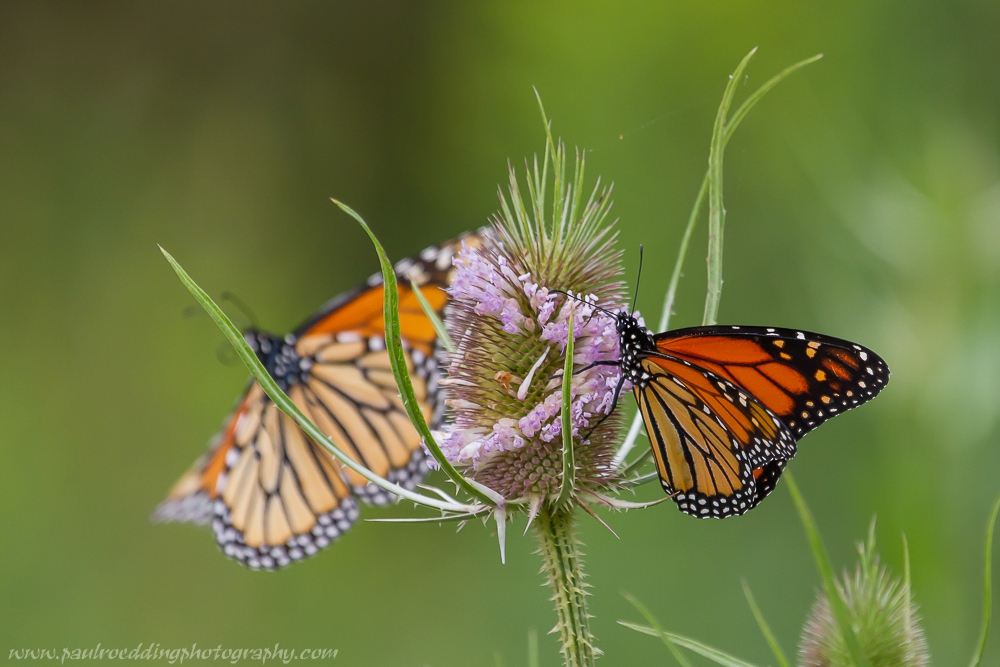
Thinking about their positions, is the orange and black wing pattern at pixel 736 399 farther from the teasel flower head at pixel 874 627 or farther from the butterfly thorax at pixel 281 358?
the butterfly thorax at pixel 281 358

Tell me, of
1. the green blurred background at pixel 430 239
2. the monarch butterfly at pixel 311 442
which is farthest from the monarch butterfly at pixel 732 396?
the green blurred background at pixel 430 239

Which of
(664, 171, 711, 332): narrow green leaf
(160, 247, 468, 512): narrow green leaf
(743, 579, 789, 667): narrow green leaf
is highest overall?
(664, 171, 711, 332): narrow green leaf

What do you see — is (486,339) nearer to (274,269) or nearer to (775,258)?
(775,258)

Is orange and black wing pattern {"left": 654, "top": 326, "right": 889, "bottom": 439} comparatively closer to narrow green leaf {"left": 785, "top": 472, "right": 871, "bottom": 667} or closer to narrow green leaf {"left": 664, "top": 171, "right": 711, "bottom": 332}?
narrow green leaf {"left": 664, "top": 171, "right": 711, "bottom": 332}

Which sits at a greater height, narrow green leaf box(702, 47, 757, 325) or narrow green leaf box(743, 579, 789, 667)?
narrow green leaf box(702, 47, 757, 325)

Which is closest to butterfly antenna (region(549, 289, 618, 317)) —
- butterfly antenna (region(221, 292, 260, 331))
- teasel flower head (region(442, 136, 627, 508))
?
teasel flower head (region(442, 136, 627, 508))

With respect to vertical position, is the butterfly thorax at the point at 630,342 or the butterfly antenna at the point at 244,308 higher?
the butterfly antenna at the point at 244,308
